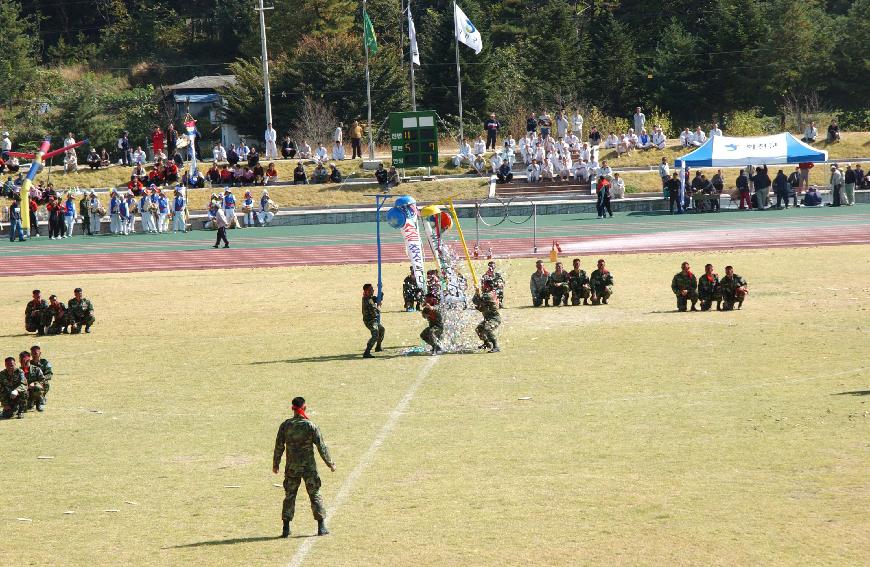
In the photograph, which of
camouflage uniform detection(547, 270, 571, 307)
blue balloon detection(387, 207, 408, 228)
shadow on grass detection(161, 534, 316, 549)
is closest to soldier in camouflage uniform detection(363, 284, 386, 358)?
blue balloon detection(387, 207, 408, 228)

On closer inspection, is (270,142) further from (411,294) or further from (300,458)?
(300,458)

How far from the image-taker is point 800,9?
76188 mm

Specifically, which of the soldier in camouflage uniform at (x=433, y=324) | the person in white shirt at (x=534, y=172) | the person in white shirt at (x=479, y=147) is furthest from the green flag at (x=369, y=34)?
the soldier in camouflage uniform at (x=433, y=324)

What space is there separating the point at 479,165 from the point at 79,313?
32.8 metres

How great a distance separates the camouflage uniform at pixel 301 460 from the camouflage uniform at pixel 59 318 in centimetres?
1662

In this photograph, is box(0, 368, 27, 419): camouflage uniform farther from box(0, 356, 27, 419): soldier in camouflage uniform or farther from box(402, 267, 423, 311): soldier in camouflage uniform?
box(402, 267, 423, 311): soldier in camouflage uniform

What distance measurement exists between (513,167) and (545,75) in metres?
17.7

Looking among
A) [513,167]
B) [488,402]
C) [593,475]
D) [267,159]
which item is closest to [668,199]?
[513,167]

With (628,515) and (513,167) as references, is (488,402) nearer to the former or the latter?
(628,515)

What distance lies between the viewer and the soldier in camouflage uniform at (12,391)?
1939cm

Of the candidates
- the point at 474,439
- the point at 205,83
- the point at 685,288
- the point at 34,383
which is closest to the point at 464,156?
the point at 205,83

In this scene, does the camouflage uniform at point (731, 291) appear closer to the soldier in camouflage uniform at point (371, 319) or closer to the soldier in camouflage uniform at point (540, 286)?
the soldier in camouflage uniform at point (540, 286)

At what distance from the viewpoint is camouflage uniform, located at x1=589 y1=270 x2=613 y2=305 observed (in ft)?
96.5

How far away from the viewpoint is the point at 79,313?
28094mm
